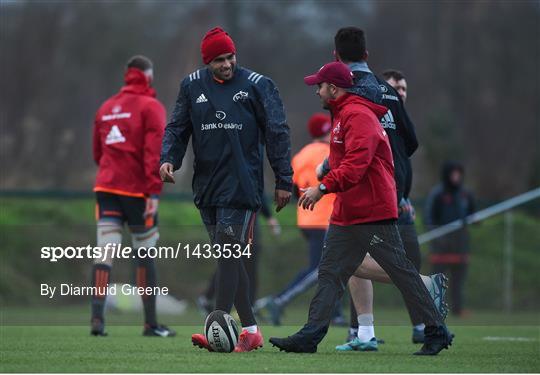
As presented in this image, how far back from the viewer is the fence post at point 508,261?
19.7m

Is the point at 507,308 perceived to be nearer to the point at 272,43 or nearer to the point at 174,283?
the point at 174,283

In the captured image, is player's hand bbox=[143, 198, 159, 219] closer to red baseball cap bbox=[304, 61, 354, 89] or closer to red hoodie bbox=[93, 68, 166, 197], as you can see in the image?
red hoodie bbox=[93, 68, 166, 197]

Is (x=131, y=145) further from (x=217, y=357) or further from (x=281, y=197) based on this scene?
(x=217, y=357)

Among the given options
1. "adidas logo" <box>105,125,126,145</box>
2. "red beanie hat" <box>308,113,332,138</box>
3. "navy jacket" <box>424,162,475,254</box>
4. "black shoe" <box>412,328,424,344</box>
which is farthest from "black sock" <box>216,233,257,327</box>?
"navy jacket" <box>424,162,475,254</box>

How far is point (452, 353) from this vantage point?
989 centimetres

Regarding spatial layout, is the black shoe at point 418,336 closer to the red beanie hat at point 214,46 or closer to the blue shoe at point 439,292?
the blue shoe at point 439,292

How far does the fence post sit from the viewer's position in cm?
1974

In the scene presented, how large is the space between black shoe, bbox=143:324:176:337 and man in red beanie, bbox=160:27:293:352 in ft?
7.54

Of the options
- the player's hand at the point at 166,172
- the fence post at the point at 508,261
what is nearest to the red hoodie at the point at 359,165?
the player's hand at the point at 166,172

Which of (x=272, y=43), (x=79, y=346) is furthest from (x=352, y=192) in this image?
(x=272, y=43)

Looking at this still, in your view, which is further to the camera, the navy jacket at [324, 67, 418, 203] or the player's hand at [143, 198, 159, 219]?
the player's hand at [143, 198, 159, 219]

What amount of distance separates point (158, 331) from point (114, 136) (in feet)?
5.60

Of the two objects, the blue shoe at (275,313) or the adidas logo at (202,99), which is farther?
the blue shoe at (275,313)

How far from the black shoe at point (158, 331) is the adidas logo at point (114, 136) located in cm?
159
